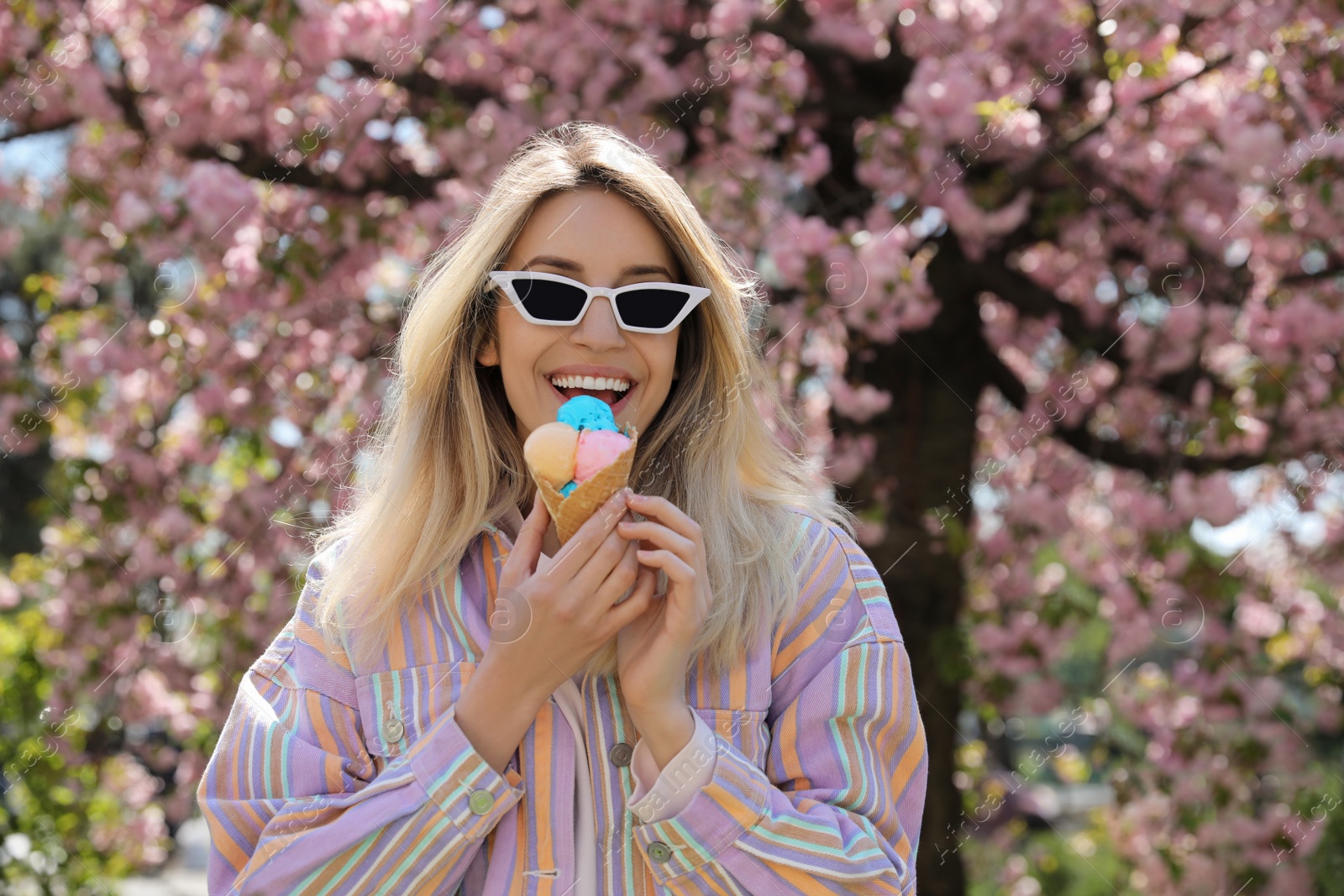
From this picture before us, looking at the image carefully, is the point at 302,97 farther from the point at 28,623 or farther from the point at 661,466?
the point at 661,466

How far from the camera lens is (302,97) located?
17.0 ft

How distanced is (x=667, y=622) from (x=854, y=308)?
2874 millimetres

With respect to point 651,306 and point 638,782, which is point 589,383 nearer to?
point 651,306

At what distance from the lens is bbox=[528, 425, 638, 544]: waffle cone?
5.85 ft

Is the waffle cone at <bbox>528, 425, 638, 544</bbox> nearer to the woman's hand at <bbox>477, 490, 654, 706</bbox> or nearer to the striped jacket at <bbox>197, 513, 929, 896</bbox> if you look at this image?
the woman's hand at <bbox>477, 490, 654, 706</bbox>

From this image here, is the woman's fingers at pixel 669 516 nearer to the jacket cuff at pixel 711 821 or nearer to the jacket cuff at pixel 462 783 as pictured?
the jacket cuff at pixel 711 821

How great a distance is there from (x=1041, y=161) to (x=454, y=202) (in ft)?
7.69

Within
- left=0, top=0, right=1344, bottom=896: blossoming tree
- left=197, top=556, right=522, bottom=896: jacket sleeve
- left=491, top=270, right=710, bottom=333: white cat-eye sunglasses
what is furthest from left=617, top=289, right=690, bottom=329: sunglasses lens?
left=0, top=0, right=1344, bottom=896: blossoming tree

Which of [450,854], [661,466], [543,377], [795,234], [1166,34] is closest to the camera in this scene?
[450,854]

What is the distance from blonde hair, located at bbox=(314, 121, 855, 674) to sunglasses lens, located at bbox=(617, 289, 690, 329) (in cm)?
11

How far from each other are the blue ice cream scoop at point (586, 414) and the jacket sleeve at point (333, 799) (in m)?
0.45

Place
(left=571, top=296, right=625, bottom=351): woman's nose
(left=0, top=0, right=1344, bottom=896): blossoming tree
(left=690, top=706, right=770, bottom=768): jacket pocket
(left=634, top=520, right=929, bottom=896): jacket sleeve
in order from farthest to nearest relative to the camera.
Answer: (left=0, top=0, right=1344, bottom=896): blossoming tree
(left=571, top=296, right=625, bottom=351): woman's nose
(left=690, top=706, right=770, bottom=768): jacket pocket
(left=634, top=520, right=929, bottom=896): jacket sleeve

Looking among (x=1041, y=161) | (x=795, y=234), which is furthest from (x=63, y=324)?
(x=1041, y=161)

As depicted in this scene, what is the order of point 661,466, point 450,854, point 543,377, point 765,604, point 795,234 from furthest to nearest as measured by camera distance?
point 795,234
point 661,466
point 543,377
point 765,604
point 450,854
